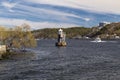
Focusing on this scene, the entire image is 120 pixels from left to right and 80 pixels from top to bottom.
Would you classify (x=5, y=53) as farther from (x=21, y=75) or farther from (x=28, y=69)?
(x=21, y=75)

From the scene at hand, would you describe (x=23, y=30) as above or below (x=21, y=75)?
above

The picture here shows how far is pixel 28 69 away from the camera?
89.4 m

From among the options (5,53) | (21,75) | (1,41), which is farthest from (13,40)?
(21,75)

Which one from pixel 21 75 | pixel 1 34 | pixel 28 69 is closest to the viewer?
pixel 21 75

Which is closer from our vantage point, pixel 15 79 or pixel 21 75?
pixel 15 79

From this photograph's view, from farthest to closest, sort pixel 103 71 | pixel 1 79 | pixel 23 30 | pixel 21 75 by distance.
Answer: pixel 23 30 → pixel 103 71 → pixel 21 75 → pixel 1 79

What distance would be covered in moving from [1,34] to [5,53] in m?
25.6

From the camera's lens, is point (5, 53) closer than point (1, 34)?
Yes

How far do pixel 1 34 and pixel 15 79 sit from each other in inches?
3074

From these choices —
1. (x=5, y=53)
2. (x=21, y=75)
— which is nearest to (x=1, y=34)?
(x=5, y=53)

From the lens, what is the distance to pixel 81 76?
250ft

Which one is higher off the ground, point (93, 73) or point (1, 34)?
point (1, 34)

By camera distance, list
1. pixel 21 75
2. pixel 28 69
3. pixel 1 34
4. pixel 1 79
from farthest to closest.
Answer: pixel 1 34 → pixel 28 69 → pixel 21 75 → pixel 1 79

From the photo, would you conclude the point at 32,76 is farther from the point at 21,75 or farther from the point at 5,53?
the point at 5,53
